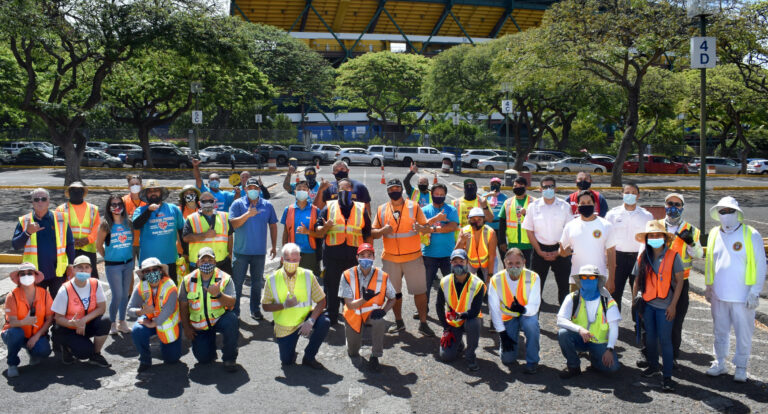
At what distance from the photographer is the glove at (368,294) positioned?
6.88 meters

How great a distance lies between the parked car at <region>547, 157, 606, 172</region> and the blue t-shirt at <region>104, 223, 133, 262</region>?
35.3 metres

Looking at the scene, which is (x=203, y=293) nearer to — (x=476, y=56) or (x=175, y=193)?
(x=175, y=193)

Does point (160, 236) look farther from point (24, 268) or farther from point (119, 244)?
point (24, 268)

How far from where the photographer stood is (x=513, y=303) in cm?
674

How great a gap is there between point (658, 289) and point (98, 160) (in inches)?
1499

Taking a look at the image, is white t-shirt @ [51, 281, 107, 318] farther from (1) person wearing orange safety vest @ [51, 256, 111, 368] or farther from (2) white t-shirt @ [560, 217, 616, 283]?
(2) white t-shirt @ [560, 217, 616, 283]

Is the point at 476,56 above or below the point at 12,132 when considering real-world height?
above

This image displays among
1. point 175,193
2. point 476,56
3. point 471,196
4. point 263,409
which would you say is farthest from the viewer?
point 476,56

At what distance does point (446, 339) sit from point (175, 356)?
286cm

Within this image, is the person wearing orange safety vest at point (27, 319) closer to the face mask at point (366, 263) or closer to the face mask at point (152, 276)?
the face mask at point (152, 276)

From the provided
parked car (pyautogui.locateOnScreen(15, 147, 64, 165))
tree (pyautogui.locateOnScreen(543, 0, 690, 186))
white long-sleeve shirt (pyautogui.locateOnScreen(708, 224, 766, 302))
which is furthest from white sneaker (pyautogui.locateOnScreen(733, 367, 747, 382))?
parked car (pyautogui.locateOnScreen(15, 147, 64, 165))

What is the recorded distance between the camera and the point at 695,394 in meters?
5.89

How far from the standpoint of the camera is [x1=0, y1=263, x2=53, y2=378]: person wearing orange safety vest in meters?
6.44

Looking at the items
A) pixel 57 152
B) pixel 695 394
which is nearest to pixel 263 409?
pixel 695 394
